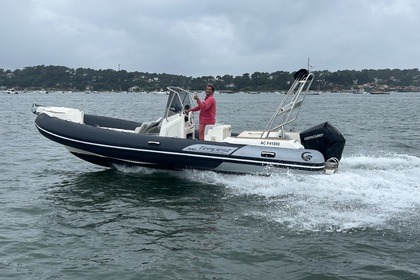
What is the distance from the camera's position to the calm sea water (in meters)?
5.62

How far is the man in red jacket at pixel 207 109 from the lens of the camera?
33.0 ft

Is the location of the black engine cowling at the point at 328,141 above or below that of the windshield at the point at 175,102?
below

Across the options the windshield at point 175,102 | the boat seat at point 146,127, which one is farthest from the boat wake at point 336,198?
the boat seat at point 146,127

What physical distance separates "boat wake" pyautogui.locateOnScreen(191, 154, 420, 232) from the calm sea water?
19 mm

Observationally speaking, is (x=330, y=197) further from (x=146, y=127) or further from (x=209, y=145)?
(x=146, y=127)

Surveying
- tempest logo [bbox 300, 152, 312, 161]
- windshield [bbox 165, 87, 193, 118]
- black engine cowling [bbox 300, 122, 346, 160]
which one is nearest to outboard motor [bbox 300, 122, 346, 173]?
black engine cowling [bbox 300, 122, 346, 160]

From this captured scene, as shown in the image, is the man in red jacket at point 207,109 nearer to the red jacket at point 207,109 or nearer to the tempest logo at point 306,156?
the red jacket at point 207,109

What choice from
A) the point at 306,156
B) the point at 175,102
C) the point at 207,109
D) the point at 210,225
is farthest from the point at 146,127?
the point at 210,225

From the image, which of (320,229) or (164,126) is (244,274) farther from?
(164,126)

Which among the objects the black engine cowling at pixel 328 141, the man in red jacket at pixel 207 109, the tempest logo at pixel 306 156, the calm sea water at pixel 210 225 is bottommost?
the calm sea water at pixel 210 225

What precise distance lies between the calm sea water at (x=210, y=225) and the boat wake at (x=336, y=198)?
0.02 m

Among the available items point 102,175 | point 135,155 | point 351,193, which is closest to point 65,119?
point 102,175

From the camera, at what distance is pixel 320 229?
6.67 meters

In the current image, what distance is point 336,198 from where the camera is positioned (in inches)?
315
